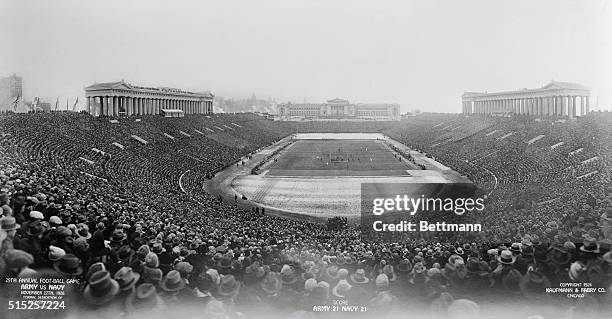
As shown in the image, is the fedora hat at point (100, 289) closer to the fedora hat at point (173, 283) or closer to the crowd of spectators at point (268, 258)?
the crowd of spectators at point (268, 258)

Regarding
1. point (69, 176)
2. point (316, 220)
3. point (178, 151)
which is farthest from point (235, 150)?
point (69, 176)

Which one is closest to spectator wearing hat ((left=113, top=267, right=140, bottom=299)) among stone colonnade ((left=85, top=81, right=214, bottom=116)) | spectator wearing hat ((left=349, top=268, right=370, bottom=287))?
spectator wearing hat ((left=349, top=268, right=370, bottom=287))

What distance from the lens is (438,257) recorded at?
9.53 meters

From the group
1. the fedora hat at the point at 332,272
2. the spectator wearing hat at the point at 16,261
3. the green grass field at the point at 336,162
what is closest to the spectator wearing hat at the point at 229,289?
the fedora hat at the point at 332,272

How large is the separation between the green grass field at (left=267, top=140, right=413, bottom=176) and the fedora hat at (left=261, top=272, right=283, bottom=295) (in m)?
15.0

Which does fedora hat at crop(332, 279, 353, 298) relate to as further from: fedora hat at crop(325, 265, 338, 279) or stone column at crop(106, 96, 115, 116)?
stone column at crop(106, 96, 115, 116)

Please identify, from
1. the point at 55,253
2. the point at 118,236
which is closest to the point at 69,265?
the point at 55,253

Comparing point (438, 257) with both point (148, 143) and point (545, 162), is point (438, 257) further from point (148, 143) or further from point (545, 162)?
point (148, 143)

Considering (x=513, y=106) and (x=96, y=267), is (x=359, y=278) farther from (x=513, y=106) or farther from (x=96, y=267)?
(x=513, y=106)

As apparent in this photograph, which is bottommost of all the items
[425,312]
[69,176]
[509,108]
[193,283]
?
[425,312]

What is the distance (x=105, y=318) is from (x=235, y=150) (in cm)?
2277

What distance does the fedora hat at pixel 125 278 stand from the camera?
8672 millimetres

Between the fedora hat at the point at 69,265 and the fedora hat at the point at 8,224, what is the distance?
1.16 meters

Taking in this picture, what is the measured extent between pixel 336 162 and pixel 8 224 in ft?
77.3
